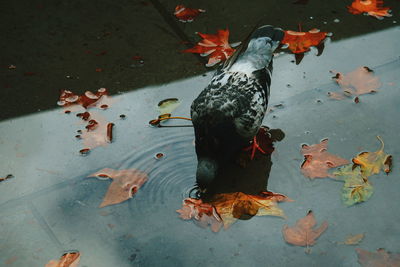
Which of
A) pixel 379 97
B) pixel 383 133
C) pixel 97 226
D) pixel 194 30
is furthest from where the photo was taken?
pixel 194 30

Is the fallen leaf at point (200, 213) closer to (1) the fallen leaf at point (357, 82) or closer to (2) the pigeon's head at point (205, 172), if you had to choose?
(2) the pigeon's head at point (205, 172)

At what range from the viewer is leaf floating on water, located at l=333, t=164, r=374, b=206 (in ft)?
9.86

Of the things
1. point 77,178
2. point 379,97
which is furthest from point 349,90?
point 77,178

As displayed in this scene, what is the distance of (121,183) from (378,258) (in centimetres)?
162

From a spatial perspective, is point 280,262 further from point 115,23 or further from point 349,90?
point 115,23

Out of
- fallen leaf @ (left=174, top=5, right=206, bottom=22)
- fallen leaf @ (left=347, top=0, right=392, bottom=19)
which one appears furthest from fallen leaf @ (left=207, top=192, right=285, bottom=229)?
fallen leaf @ (left=347, top=0, right=392, bottom=19)

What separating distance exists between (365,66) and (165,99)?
5.53 feet

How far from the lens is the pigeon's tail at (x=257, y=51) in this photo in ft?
11.3

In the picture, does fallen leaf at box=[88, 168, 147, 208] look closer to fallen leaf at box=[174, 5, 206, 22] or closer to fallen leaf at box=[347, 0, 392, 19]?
fallen leaf at box=[174, 5, 206, 22]

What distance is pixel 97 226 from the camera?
9.60 ft

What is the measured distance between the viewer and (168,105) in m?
3.70

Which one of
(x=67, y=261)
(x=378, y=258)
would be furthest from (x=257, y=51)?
(x=67, y=261)

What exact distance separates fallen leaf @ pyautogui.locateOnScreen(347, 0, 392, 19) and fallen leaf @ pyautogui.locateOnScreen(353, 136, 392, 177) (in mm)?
1800

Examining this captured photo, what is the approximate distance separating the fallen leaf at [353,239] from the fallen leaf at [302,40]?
1.86 metres
